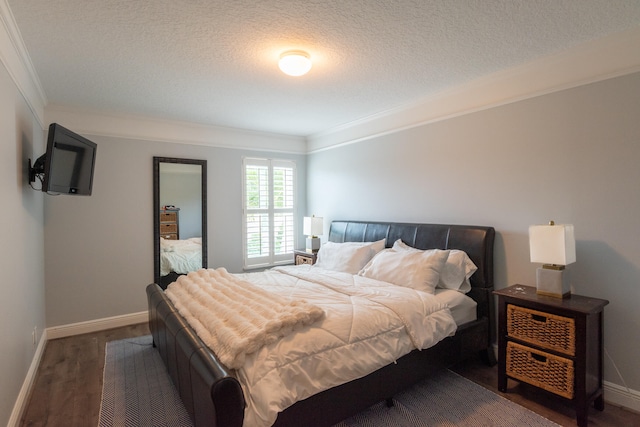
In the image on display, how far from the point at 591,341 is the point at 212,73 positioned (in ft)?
11.3

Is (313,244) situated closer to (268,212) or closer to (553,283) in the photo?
(268,212)

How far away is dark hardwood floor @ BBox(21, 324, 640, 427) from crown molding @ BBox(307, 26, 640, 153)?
2.30 metres

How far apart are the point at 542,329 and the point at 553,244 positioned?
588mm

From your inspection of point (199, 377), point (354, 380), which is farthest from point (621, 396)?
point (199, 377)

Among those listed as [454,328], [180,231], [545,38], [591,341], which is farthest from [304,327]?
[180,231]

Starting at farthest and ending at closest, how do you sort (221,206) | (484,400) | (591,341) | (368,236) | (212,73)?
(221,206) < (368,236) < (212,73) < (484,400) < (591,341)

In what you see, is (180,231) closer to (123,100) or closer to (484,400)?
(123,100)

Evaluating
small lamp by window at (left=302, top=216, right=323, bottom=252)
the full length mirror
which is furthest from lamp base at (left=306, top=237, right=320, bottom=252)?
the full length mirror

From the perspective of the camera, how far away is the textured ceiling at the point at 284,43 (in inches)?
76.4

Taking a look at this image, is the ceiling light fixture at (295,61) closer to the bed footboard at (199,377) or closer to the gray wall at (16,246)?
the gray wall at (16,246)

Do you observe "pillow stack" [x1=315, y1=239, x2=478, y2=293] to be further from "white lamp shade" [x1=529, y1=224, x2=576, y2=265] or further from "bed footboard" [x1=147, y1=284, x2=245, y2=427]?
"bed footboard" [x1=147, y1=284, x2=245, y2=427]

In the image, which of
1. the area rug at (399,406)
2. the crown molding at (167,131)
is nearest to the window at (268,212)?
the crown molding at (167,131)

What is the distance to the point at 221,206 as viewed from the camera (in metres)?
4.73

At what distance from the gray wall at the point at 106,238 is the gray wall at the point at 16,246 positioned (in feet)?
1.63
